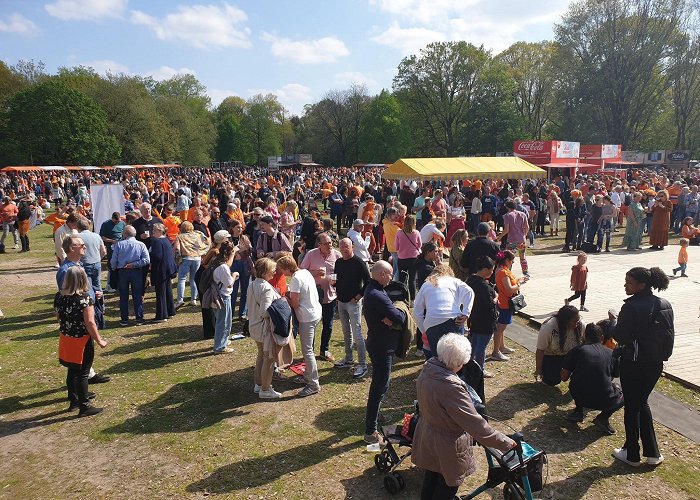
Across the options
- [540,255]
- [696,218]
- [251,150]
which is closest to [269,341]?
[540,255]

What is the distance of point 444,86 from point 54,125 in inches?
1579

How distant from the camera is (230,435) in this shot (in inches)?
203

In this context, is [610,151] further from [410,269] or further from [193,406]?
[193,406]

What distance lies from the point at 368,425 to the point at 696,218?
18.4 metres

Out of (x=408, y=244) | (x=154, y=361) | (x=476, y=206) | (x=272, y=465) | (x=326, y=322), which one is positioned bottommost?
(x=272, y=465)

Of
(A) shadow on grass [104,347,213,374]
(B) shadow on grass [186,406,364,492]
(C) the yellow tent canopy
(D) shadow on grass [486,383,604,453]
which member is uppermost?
(C) the yellow tent canopy

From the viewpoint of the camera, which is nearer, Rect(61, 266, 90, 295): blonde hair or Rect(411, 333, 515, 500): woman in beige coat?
Rect(411, 333, 515, 500): woman in beige coat

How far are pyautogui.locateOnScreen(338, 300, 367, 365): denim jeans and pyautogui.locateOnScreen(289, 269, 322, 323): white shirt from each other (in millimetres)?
598

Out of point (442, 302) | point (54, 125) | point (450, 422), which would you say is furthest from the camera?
point (54, 125)

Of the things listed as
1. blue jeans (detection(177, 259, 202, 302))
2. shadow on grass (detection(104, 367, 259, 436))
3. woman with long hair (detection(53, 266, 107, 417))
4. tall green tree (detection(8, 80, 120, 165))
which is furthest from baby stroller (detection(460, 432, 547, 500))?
tall green tree (detection(8, 80, 120, 165))

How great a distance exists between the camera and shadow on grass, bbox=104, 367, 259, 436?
5336 millimetres

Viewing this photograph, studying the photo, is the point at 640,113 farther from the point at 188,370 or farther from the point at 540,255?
the point at 188,370

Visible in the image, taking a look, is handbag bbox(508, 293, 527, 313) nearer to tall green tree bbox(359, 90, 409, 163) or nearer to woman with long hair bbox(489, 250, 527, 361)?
woman with long hair bbox(489, 250, 527, 361)

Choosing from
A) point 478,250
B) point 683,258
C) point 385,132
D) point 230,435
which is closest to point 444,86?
point 385,132
